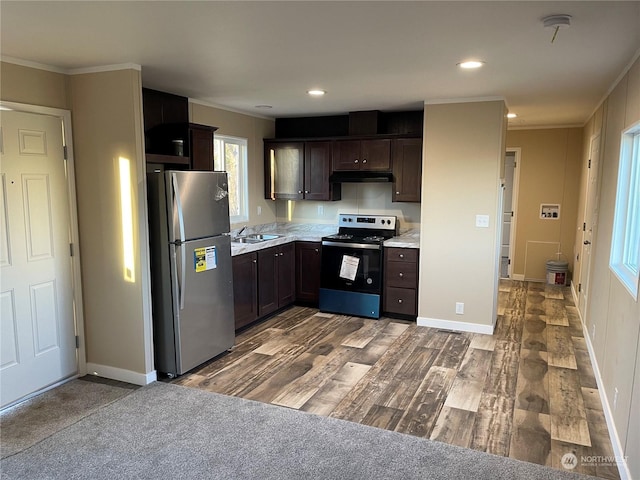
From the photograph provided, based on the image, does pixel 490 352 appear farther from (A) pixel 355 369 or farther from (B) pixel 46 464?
(B) pixel 46 464

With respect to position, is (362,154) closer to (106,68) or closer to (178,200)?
(178,200)

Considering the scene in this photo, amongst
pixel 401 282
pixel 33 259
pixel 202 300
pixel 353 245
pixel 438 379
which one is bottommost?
pixel 438 379

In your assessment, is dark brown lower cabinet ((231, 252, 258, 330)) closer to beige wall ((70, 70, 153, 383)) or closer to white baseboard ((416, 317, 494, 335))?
beige wall ((70, 70, 153, 383))

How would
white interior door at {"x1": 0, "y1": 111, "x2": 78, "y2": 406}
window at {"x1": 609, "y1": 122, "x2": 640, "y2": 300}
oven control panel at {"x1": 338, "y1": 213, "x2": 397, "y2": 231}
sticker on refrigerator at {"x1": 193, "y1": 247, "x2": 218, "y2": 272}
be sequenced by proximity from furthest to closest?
oven control panel at {"x1": 338, "y1": 213, "x2": 397, "y2": 231}
sticker on refrigerator at {"x1": 193, "y1": 247, "x2": 218, "y2": 272}
white interior door at {"x1": 0, "y1": 111, "x2": 78, "y2": 406}
window at {"x1": 609, "y1": 122, "x2": 640, "y2": 300}

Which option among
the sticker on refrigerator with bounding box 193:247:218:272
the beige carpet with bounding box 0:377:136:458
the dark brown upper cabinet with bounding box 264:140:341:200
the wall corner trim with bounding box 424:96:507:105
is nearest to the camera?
the beige carpet with bounding box 0:377:136:458

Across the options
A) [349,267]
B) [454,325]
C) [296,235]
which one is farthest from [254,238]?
[454,325]

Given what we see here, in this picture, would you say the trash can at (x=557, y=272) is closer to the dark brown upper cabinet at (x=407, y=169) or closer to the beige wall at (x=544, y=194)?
the beige wall at (x=544, y=194)

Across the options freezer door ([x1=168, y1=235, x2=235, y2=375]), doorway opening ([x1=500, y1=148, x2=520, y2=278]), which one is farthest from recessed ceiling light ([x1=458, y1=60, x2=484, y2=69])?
doorway opening ([x1=500, y1=148, x2=520, y2=278])

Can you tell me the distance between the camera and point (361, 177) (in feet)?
18.2

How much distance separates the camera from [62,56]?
3086 mm

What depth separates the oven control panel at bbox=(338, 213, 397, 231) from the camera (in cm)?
571

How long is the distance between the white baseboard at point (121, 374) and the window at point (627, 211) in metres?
3.41

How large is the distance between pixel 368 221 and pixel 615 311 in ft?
10.4

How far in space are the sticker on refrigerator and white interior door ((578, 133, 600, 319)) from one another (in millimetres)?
3723
